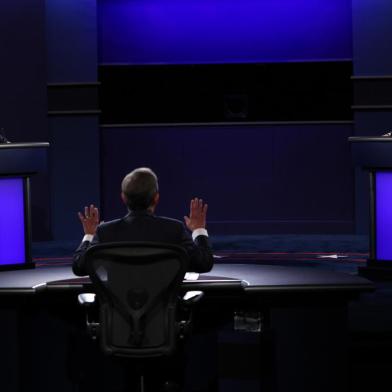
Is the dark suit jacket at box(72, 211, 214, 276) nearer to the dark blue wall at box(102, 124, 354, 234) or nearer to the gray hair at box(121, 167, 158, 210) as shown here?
the gray hair at box(121, 167, 158, 210)

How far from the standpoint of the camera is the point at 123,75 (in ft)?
31.8

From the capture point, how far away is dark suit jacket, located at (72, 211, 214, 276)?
3.64m

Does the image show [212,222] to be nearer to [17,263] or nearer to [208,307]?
[17,263]

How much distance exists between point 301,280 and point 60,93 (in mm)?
5944

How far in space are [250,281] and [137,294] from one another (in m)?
0.70

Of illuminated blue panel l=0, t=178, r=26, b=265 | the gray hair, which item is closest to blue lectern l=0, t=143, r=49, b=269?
illuminated blue panel l=0, t=178, r=26, b=265

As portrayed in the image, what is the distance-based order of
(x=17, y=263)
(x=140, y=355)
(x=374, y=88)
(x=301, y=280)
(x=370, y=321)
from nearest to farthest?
(x=140, y=355)
(x=301, y=280)
(x=370, y=321)
(x=17, y=263)
(x=374, y=88)

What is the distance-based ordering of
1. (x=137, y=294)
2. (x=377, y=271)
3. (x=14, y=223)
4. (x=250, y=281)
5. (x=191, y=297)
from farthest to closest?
(x=377, y=271) → (x=14, y=223) → (x=250, y=281) → (x=191, y=297) → (x=137, y=294)

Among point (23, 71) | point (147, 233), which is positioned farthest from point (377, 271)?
point (23, 71)

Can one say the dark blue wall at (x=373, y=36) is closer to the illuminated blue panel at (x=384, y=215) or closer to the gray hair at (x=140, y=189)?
the illuminated blue panel at (x=384, y=215)

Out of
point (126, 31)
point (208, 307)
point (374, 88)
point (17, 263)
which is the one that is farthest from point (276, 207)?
point (208, 307)

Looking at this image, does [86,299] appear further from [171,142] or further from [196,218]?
[171,142]

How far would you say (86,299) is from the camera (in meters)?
3.67

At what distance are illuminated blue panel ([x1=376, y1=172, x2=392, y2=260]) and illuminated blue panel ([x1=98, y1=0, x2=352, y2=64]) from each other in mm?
3267
